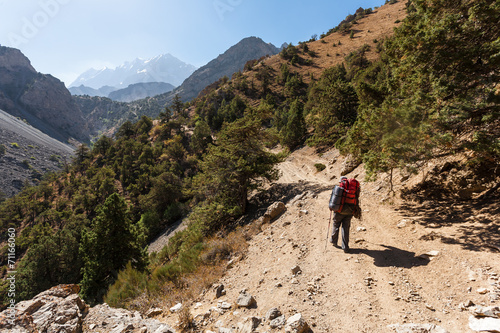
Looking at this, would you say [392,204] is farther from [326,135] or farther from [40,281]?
[40,281]

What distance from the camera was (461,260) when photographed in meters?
4.70

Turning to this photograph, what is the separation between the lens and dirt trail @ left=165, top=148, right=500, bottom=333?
3.80 m

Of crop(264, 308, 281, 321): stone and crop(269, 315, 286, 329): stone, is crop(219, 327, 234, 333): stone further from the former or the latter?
crop(269, 315, 286, 329): stone

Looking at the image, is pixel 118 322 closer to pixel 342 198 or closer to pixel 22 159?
pixel 342 198

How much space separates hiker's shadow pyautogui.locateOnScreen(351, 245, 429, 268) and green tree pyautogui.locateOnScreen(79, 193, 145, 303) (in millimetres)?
16116

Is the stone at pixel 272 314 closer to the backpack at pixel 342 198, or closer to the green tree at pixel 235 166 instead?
the backpack at pixel 342 198

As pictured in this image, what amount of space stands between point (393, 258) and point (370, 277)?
1.19 m

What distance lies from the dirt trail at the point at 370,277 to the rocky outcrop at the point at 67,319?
5.14ft

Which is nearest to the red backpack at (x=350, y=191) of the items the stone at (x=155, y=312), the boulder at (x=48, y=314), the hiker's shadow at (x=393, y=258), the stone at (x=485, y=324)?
the hiker's shadow at (x=393, y=258)

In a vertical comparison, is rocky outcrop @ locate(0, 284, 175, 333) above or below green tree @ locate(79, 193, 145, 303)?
above

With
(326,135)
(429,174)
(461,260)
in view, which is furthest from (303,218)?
(326,135)

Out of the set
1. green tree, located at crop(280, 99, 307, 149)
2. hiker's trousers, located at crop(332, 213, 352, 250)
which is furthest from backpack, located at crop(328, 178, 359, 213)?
green tree, located at crop(280, 99, 307, 149)

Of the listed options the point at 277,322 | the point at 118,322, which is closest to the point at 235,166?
the point at 118,322

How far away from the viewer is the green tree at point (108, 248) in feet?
48.3
